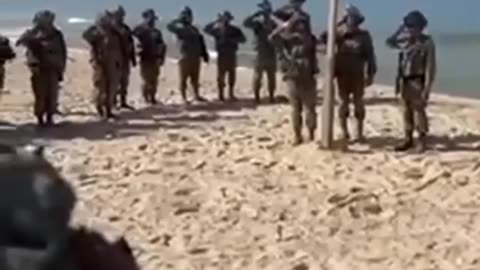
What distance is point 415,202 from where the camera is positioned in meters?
10.6

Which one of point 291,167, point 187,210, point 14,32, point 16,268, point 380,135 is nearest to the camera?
point 16,268

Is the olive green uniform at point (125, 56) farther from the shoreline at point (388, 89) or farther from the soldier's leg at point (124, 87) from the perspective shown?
the shoreline at point (388, 89)

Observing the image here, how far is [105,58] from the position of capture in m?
16.8

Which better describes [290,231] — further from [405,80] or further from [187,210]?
[405,80]

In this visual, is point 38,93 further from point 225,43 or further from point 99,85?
point 225,43

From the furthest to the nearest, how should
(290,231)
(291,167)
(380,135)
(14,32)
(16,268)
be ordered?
(14,32)
(380,135)
(291,167)
(290,231)
(16,268)

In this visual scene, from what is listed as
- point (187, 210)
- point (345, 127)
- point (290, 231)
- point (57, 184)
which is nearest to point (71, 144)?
point (345, 127)

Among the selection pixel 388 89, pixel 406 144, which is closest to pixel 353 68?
pixel 406 144

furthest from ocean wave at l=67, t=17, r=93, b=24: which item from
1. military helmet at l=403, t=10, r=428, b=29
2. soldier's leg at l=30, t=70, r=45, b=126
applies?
military helmet at l=403, t=10, r=428, b=29

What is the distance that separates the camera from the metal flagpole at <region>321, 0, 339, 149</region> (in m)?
13.2

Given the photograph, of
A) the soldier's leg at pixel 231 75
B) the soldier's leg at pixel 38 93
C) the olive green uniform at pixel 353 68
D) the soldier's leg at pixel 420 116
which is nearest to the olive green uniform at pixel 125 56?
the soldier's leg at pixel 38 93

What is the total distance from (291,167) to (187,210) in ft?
7.23

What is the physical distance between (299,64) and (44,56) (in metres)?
3.67

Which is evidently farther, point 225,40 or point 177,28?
point 225,40
